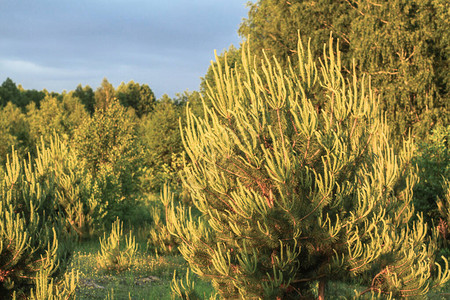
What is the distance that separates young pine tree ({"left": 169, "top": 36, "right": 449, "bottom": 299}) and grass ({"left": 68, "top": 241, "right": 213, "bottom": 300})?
2.45 m

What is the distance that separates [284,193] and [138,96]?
84789mm

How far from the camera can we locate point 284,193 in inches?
187

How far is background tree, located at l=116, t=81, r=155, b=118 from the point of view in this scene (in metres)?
84.0

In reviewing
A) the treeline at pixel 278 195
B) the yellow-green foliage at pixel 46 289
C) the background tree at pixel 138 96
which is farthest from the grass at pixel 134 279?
the background tree at pixel 138 96

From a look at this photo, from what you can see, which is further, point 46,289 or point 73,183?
point 73,183

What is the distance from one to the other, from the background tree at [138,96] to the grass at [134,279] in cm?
7141

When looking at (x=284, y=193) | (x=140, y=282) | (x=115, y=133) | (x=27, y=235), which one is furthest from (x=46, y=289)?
(x=115, y=133)

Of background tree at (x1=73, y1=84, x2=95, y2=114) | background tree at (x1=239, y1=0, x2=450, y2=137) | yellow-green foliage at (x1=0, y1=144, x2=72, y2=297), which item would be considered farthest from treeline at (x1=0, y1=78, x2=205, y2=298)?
background tree at (x1=73, y1=84, x2=95, y2=114)

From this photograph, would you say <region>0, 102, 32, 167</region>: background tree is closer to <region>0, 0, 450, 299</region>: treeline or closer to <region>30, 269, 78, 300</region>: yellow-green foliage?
<region>0, 0, 450, 299</region>: treeline

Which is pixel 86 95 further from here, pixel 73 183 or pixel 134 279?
pixel 134 279

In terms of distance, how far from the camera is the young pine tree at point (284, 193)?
481cm

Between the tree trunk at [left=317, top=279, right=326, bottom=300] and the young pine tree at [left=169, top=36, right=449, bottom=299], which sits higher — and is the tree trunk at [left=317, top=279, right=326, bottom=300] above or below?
below

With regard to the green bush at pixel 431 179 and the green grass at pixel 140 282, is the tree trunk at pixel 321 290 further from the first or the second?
the green bush at pixel 431 179

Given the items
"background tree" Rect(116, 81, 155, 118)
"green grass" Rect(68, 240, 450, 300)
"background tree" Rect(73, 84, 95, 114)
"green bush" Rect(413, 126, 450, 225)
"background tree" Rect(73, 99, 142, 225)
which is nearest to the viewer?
"green grass" Rect(68, 240, 450, 300)
